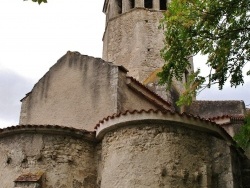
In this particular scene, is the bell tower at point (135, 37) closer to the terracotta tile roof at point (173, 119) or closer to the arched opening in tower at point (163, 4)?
the arched opening in tower at point (163, 4)

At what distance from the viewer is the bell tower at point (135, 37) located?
1697 cm

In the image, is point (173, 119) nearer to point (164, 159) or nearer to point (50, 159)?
point (164, 159)

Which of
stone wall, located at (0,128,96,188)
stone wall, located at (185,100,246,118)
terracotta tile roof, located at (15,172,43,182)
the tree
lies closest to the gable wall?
stone wall, located at (0,128,96,188)

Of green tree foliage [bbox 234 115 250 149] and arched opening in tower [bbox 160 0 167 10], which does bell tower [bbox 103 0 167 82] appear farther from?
green tree foliage [bbox 234 115 250 149]

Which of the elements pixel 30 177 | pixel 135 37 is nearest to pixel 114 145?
pixel 30 177

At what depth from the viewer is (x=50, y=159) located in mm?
9367

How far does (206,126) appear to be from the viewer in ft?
29.7

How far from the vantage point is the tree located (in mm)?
6762

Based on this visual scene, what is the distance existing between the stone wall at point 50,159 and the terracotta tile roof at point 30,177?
5.4 inches

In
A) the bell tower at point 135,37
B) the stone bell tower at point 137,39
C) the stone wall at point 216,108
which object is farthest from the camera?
the bell tower at point 135,37

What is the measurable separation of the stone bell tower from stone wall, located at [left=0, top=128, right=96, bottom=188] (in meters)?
6.47

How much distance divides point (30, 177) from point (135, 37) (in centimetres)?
1002

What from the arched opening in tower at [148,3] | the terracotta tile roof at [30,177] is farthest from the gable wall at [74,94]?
the arched opening in tower at [148,3]

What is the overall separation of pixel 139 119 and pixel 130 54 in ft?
28.8
